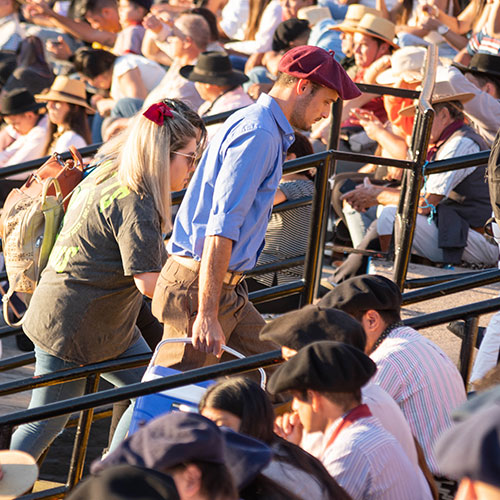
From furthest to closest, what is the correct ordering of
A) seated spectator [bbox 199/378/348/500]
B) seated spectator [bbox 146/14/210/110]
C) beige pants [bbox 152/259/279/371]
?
1. seated spectator [bbox 146/14/210/110]
2. beige pants [bbox 152/259/279/371]
3. seated spectator [bbox 199/378/348/500]

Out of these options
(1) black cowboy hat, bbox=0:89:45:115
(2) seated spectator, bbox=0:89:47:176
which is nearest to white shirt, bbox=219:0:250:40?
(2) seated spectator, bbox=0:89:47:176

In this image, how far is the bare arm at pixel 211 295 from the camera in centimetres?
362

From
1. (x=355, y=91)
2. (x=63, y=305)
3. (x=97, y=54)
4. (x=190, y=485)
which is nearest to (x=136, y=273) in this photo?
(x=63, y=305)

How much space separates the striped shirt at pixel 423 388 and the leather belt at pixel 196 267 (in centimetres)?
68

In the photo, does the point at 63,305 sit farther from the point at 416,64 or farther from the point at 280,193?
the point at 416,64

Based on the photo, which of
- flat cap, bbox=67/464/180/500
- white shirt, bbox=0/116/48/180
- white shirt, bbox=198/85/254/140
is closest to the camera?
flat cap, bbox=67/464/180/500

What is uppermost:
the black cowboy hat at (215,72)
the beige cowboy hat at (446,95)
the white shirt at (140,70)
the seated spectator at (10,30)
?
the beige cowboy hat at (446,95)

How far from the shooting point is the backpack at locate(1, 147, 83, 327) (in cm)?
423

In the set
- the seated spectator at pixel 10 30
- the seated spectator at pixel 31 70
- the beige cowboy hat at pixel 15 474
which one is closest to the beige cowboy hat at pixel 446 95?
the beige cowboy hat at pixel 15 474

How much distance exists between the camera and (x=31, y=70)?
10.1m

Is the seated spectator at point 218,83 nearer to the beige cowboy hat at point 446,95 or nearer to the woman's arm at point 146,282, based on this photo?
the beige cowboy hat at point 446,95

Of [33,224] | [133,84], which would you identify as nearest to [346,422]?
[33,224]

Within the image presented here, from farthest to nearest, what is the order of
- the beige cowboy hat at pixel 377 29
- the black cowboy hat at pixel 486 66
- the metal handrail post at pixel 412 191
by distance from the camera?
the beige cowboy hat at pixel 377 29 < the black cowboy hat at pixel 486 66 < the metal handrail post at pixel 412 191

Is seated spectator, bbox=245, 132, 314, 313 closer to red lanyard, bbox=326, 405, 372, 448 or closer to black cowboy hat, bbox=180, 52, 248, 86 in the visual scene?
black cowboy hat, bbox=180, 52, 248, 86
